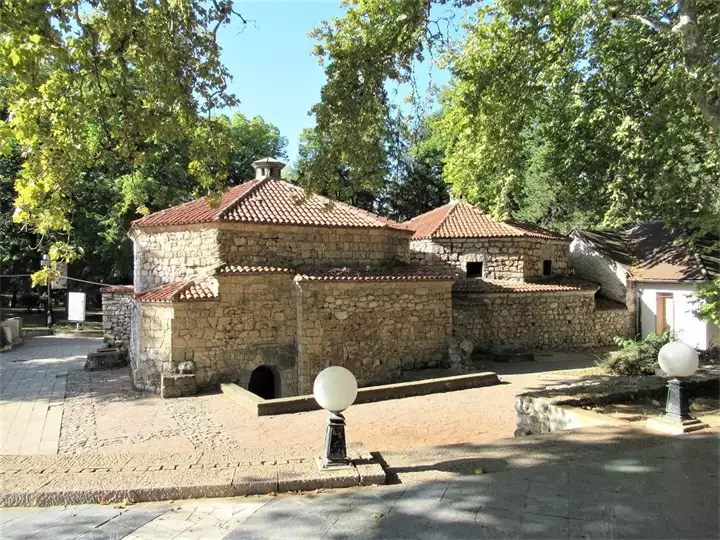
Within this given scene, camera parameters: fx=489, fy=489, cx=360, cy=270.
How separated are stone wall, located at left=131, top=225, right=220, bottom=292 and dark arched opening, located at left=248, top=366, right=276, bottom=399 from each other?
317 cm

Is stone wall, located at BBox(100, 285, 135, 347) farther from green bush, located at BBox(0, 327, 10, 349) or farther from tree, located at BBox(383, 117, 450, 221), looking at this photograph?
tree, located at BBox(383, 117, 450, 221)

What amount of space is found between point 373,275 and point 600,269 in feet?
39.4

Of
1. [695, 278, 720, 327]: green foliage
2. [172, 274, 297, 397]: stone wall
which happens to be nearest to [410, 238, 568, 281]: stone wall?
[172, 274, 297, 397]: stone wall

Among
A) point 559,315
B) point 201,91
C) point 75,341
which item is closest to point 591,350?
point 559,315

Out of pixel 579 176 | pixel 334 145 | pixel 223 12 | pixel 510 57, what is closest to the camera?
pixel 223 12

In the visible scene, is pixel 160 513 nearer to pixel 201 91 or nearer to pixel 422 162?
pixel 201 91

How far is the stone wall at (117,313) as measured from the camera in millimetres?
17234

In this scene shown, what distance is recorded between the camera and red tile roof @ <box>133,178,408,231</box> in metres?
12.5

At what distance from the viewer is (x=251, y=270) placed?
469 inches

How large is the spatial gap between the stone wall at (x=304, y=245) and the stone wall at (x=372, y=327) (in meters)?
1.19

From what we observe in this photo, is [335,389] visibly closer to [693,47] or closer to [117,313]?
[693,47]

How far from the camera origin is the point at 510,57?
36.2ft

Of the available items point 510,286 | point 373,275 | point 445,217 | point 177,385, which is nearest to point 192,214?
point 177,385

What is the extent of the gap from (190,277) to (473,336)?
9.54 m
